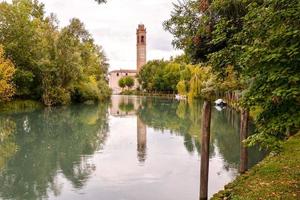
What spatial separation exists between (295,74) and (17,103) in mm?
37377

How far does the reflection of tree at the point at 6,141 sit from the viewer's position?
49.7 feet

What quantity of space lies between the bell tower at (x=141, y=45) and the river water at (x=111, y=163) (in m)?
113

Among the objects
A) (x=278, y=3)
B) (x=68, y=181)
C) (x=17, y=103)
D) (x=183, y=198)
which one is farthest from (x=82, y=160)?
(x=17, y=103)

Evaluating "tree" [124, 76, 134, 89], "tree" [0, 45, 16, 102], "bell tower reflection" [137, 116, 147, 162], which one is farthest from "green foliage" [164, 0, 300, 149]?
"tree" [124, 76, 134, 89]

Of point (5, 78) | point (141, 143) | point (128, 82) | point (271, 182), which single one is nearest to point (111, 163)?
point (141, 143)

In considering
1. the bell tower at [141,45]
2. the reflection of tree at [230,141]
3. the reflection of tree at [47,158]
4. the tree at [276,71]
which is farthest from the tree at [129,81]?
the tree at [276,71]

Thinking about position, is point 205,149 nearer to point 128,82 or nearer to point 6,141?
point 6,141

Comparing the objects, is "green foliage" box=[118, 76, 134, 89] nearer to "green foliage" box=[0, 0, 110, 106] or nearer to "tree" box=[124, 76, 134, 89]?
"tree" box=[124, 76, 134, 89]

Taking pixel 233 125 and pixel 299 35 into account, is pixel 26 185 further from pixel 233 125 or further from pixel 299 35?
pixel 233 125

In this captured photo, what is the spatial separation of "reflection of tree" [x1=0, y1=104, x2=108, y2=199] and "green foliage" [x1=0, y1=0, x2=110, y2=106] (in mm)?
16579

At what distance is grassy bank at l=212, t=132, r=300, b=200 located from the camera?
7.30 m

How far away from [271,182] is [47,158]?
947 cm

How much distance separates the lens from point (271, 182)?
8234 millimetres

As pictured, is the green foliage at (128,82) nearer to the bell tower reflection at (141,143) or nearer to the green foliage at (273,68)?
the bell tower reflection at (141,143)
